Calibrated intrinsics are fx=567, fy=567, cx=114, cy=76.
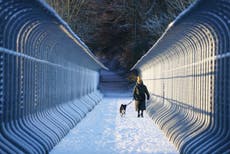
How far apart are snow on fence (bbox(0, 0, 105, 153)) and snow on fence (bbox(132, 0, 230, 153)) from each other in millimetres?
2230

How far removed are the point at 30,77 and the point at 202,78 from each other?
324cm

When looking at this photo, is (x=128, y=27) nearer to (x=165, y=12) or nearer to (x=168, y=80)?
(x=165, y=12)

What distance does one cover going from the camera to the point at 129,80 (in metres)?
52.5

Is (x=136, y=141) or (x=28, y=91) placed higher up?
(x=28, y=91)

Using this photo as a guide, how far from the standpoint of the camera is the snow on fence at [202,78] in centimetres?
820

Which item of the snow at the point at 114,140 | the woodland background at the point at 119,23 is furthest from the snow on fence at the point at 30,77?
the woodland background at the point at 119,23

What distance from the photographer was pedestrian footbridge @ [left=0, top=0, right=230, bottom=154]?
27.1 ft

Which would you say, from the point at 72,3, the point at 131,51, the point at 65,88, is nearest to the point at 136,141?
the point at 65,88

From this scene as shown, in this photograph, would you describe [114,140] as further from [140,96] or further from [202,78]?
[140,96]

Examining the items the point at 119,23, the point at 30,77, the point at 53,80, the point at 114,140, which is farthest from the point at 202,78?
the point at 119,23

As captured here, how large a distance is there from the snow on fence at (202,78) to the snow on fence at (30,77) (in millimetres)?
2230

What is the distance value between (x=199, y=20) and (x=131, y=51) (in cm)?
4130

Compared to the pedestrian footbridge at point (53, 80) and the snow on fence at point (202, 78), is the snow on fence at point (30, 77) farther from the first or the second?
the snow on fence at point (202, 78)

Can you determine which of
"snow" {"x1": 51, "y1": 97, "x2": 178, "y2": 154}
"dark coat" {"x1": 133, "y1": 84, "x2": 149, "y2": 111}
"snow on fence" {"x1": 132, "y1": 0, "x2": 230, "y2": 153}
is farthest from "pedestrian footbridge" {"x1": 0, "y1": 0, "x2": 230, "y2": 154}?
"dark coat" {"x1": 133, "y1": 84, "x2": 149, "y2": 111}
